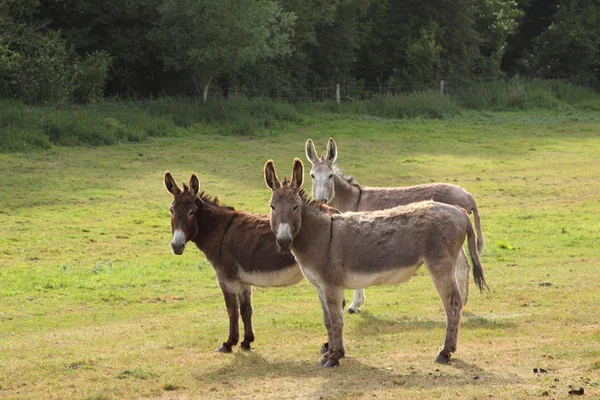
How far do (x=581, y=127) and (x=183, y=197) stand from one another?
100ft

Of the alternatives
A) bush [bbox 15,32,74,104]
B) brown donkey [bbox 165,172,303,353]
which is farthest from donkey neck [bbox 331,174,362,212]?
bush [bbox 15,32,74,104]

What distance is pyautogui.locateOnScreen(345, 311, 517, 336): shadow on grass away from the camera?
11.6m

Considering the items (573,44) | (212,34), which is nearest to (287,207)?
(212,34)

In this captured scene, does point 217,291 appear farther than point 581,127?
No

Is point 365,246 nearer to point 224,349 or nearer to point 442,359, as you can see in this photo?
point 442,359

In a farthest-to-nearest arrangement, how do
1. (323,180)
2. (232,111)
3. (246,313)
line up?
(232,111) → (323,180) → (246,313)

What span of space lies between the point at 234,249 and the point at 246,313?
78 cm

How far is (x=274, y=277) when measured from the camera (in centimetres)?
1083

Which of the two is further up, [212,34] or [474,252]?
[212,34]

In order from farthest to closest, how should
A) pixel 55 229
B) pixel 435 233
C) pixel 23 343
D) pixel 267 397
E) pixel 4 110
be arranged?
pixel 4 110
pixel 55 229
pixel 23 343
pixel 435 233
pixel 267 397

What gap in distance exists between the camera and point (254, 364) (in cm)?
1025

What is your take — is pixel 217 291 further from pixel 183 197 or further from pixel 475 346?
pixel 475 346

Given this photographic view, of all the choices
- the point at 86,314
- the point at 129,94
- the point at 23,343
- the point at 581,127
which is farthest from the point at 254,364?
the point at 581,127

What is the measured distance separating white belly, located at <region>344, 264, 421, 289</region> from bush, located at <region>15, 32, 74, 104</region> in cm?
2361
